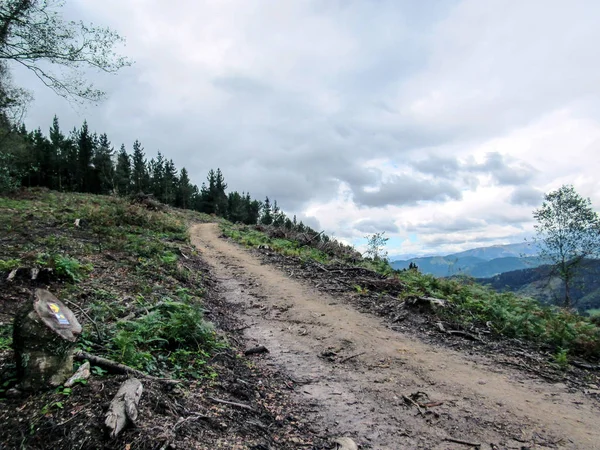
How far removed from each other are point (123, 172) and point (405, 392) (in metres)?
62.0

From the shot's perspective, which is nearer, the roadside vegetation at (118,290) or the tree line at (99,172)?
the roadside vegetation at (118,290)

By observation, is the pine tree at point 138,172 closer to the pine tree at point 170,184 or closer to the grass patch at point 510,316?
the pine tree at point 170,184

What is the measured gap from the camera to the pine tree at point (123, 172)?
5290 centimetres

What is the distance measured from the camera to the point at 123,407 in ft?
9.07

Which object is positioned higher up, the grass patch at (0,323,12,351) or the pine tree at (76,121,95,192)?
the pine tree at (76,121,95,192)

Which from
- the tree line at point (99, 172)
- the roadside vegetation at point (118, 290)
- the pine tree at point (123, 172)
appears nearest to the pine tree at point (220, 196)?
the tree line at point (99, 172)

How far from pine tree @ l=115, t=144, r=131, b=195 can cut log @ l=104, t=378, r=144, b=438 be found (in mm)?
55419

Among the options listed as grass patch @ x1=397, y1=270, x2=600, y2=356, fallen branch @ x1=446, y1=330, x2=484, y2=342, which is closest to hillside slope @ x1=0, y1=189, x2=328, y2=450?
fallen branch @ x1=446, y1=330, x2=484, y2=342

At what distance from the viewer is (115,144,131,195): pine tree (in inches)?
2083

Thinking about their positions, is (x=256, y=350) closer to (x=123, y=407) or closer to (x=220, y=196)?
(x=123, y=407)

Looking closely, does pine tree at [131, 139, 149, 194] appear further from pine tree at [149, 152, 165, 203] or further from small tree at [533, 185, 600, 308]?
small tree at [533, 185, 600, 308]

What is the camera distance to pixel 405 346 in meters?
5.93

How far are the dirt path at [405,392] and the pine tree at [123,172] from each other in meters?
53.8

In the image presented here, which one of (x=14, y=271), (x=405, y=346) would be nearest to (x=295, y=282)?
(x=405, y=346)
